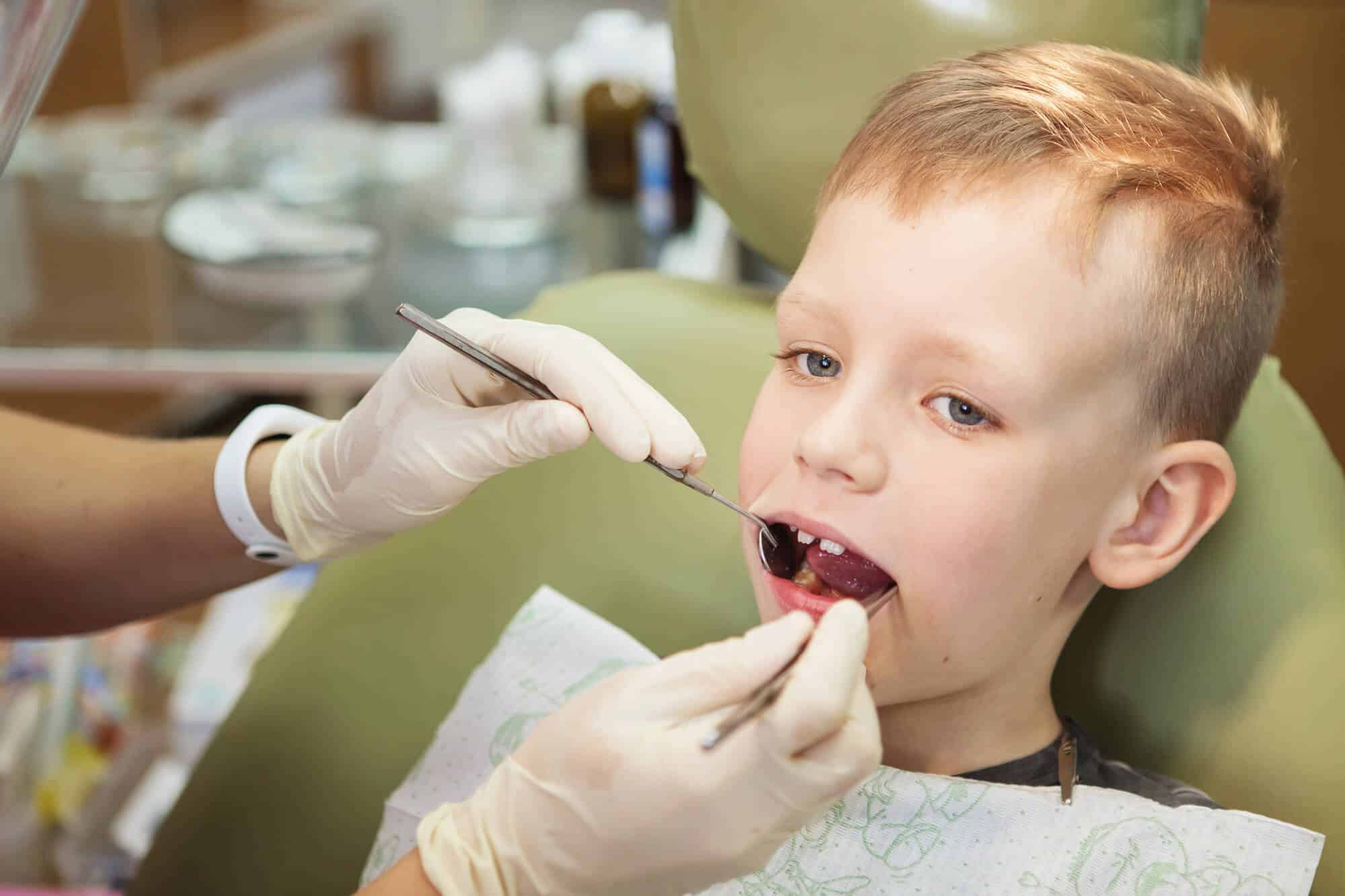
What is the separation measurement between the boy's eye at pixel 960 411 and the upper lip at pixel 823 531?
0.11 meters

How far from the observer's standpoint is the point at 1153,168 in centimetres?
95

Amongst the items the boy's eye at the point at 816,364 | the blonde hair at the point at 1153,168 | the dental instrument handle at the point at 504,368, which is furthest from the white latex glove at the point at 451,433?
the blonde hair at the point at 1153,168

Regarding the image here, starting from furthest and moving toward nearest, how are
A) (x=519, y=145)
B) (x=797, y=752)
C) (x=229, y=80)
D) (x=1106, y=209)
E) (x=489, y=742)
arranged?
(x=229, y=80), (x=519, y=145), (x=489, y=742), (x=1106, y=209), (x=797, y=752)

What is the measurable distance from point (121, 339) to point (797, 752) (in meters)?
1.64

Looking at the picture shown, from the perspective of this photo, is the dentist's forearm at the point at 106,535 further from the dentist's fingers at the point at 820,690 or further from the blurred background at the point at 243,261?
the dentist's fingers at the point at 820,690

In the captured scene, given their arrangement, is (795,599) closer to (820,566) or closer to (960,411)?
(820,566)

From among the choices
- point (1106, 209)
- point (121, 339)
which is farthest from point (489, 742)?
point (121, 339)

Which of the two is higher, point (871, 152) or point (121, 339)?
point (871, 152)

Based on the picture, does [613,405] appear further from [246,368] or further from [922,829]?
[246,368]

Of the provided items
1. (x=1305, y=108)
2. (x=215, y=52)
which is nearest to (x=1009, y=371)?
(x=1305, y=108)

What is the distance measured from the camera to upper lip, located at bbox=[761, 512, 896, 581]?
36.0 inches

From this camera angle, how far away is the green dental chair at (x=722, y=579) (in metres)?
1.11

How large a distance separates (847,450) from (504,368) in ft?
0.79

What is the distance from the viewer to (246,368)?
2.06 metres
